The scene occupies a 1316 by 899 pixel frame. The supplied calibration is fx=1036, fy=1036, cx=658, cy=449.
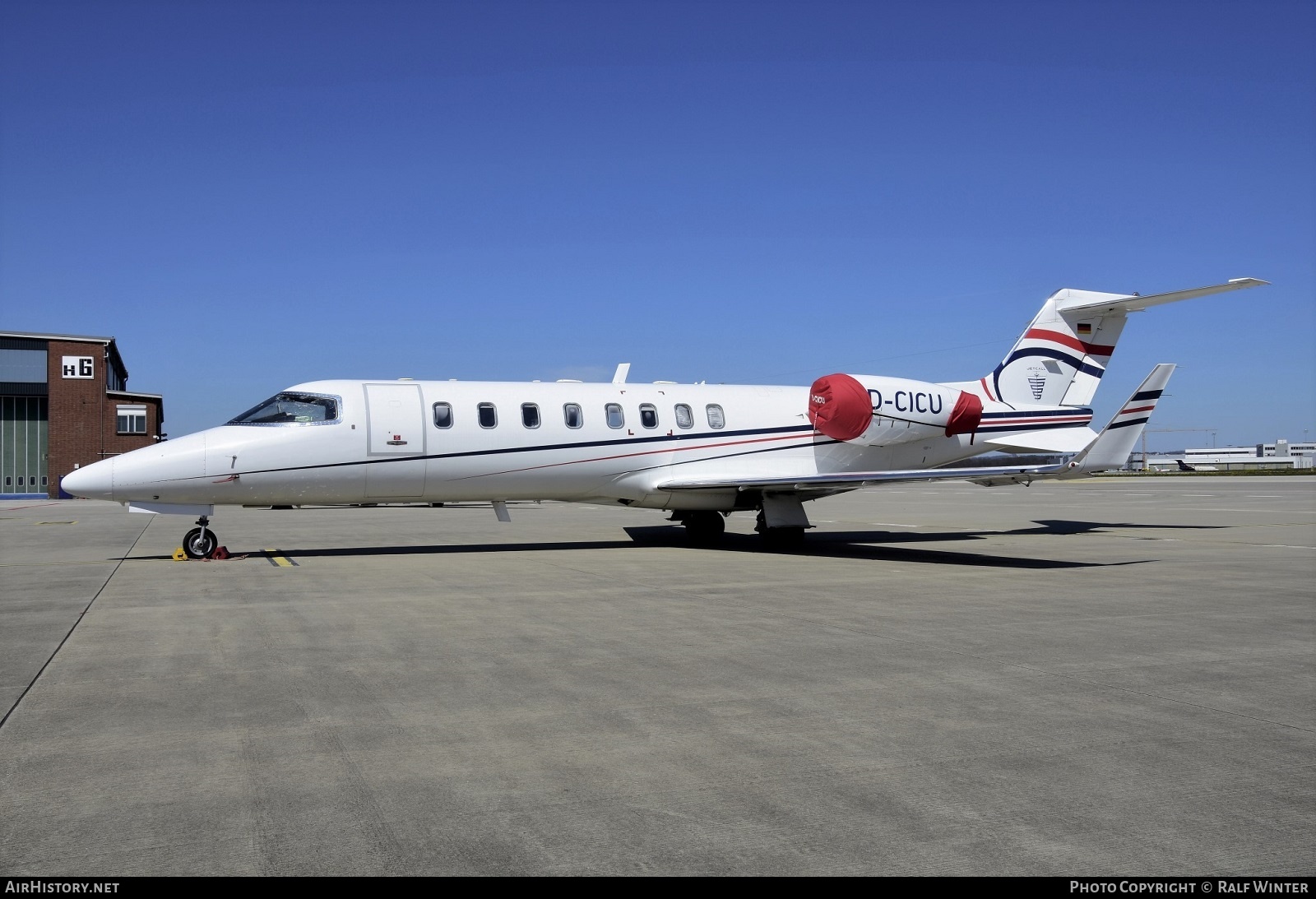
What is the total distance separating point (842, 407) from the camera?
18.7m

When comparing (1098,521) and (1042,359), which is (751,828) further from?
(1098,521)

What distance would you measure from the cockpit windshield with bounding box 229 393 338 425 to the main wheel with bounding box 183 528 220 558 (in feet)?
5.74

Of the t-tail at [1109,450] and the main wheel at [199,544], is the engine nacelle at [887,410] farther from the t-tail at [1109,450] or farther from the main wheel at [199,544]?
the main wheel at [199,544]

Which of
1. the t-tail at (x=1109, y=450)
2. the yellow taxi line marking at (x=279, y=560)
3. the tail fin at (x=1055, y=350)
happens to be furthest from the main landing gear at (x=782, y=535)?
the yellow taxi line marking at (x=279, y=560)

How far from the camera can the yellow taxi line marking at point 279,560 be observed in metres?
14.6

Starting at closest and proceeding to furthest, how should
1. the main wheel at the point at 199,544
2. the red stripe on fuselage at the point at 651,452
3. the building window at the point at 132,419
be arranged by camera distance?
the main wheel at the point at 199,544
the red stripe on fuselage at the point at 651,452
the building window at the point at 132,419

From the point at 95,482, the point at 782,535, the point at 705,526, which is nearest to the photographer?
the point at 95,482

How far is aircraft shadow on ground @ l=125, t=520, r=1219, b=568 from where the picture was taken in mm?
15750

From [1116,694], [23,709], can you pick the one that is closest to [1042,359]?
[1116,694]

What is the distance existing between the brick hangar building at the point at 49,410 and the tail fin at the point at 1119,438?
53.8m

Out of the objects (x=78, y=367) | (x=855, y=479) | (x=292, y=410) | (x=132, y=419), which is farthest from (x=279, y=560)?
(x=132, y=419)

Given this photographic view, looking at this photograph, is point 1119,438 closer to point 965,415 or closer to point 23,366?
point 965,415

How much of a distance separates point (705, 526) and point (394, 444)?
20.7ft

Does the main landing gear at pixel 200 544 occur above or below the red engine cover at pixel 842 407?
below
